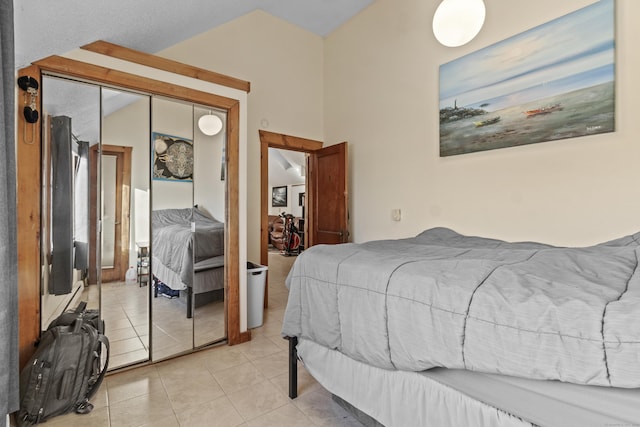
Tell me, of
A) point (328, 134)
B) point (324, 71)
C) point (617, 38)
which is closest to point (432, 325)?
point (617, 38)

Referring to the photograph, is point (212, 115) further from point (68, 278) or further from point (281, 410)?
point (281, 410)

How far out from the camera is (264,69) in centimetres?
368

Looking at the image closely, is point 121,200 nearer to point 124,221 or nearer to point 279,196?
point 124,221

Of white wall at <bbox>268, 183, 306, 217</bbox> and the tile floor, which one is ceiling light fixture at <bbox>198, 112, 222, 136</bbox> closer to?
the tile floor

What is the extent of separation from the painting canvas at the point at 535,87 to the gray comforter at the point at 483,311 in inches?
37.8

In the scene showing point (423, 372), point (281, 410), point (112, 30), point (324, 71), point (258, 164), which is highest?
point (324, 71)

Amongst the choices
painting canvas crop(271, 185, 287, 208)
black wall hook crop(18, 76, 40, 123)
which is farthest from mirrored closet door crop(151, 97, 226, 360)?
painting canvas crop(271, 185, 287, 208)

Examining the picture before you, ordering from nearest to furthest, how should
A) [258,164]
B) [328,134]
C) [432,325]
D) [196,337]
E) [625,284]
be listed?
[625,284], [432,325], [196,337], [258,164], [328,134]

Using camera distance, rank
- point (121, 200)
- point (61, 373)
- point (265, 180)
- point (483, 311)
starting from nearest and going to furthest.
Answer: point (483, 311) → point (61, 373) → point (121, 200) → point (265, 180)

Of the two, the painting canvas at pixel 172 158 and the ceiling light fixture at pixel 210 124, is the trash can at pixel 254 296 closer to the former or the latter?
the painting canvas at pixel 172 158

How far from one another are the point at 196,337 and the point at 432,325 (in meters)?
2.10

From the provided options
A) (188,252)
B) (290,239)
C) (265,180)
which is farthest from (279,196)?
(188,252)

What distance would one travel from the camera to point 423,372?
3.91ft

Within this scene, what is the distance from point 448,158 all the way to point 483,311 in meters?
2.14
